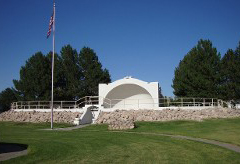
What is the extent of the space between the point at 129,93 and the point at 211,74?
12.1 m

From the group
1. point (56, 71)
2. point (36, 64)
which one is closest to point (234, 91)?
point (56, 71)

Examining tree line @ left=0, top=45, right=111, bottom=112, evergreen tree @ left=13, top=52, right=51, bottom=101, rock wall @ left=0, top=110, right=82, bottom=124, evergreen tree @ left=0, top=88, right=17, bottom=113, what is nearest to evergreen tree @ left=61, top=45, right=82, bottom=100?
tree line @ left=0, top=45, right=111, bottom=112

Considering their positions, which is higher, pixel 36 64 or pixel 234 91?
pixel 36 64

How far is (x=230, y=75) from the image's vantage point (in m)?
39.6

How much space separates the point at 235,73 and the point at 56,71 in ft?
99.3

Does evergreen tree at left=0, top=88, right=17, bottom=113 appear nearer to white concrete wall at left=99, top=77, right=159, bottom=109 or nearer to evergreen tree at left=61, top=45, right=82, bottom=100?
evergreen tree at left=61, top=45, right=82, bottom=100

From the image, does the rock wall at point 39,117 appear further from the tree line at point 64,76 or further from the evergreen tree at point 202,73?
the evergreen tree at point 202,73

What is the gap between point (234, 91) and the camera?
38.4 m

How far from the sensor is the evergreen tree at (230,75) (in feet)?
126

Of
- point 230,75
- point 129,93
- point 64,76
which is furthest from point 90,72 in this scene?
point 230,75

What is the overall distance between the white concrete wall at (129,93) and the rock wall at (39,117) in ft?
15.2

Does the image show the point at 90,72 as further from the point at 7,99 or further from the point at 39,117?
the point at 7,99

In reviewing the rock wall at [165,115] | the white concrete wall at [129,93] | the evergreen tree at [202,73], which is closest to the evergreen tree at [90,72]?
the white concrete wall at [129,93]

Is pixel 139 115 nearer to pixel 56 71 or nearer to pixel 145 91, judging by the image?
pixel 145 91
